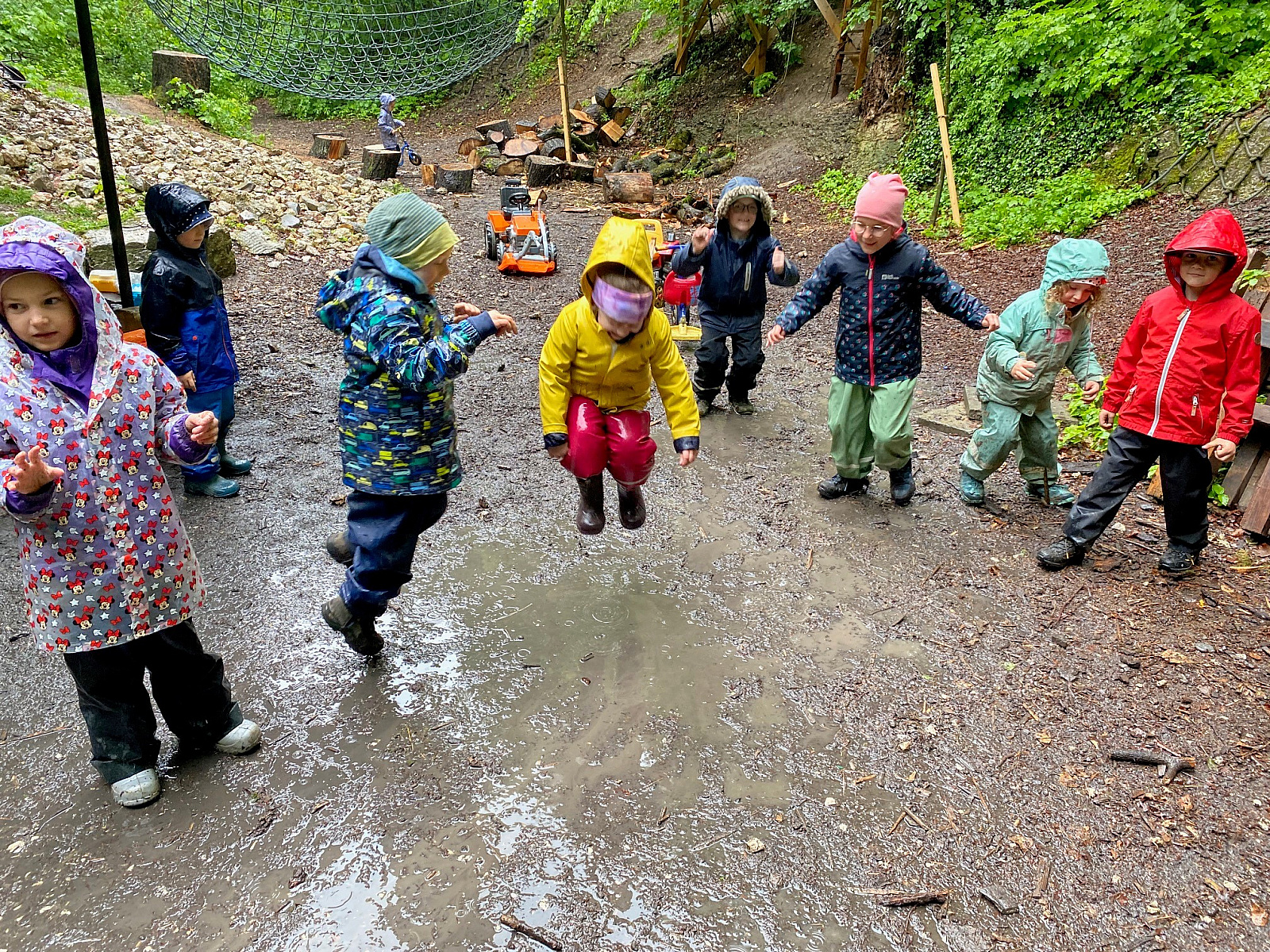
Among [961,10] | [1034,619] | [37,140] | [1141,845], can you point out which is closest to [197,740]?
[1141,845]

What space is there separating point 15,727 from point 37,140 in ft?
29.7

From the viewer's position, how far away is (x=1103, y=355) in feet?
21.3

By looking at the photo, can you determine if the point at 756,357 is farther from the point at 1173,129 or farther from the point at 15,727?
the point at 1173,129

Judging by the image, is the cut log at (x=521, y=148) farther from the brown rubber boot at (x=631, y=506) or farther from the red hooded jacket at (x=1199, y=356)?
the red hooded jacket at (x=1199, y=356)

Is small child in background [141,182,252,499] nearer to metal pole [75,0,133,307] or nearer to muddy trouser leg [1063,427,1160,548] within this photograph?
metal pole [75,0,133,307]

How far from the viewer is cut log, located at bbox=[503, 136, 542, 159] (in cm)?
1758

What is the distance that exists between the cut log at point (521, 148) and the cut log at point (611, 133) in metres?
1.64

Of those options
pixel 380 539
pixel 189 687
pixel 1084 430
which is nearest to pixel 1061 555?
pixel 1084 430

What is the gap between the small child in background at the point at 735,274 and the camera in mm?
5344

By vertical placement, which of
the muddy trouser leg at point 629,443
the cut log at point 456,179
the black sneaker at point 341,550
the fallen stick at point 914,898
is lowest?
the fallen stick at point 914,898

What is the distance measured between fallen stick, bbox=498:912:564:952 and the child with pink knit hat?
3090mm

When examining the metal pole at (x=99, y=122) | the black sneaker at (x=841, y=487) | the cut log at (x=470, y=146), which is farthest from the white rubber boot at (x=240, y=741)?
the cut log at (x=470, y=146)

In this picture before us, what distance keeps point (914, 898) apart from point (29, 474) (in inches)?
110

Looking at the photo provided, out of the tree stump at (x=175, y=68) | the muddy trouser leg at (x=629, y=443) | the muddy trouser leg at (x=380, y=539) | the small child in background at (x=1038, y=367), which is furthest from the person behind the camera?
the tree stump at (x=175, y=68)
